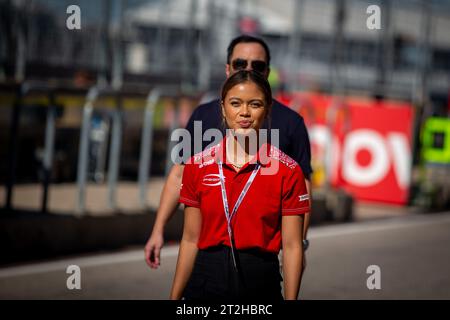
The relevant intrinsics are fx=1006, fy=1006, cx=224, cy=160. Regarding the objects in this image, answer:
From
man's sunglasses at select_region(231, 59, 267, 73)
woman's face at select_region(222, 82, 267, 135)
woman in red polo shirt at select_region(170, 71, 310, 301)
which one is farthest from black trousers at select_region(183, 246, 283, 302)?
man's sunglasses at select_region(231, 59, 267, 73)

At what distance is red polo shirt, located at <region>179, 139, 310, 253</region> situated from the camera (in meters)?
3.96

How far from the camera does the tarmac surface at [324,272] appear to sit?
884 centimetres

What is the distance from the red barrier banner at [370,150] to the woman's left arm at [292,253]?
12757 mm

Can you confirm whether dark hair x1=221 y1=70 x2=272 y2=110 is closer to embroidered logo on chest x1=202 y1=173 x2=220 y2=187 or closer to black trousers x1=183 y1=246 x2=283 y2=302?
embroidered logo on chest x1=202 y1=173 x2=220 y2=187

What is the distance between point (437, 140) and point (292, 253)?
1480 cm

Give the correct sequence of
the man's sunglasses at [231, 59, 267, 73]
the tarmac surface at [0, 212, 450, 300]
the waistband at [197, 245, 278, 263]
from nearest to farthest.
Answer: the waistband at [197, 245, 278, 263]
the man's sunglasses at [231, 59, 267, 73]
the tarmac surface at [0, 212, 450, 300]

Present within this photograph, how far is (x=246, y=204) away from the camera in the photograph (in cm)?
394

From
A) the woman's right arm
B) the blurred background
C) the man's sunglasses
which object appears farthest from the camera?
the blurred background

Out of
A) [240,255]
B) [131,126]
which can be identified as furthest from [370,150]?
[240,255]

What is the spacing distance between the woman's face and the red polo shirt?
5.3 inches

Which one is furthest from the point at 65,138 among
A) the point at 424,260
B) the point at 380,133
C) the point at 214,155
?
the point at 214,155

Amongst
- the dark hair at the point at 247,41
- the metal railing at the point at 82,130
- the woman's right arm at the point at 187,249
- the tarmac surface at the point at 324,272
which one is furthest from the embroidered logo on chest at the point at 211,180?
the metal railing at the point at 82,130

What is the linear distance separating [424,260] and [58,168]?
7.22 metres

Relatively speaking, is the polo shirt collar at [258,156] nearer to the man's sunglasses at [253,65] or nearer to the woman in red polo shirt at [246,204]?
the woman in red polo shirt at [246,204]
